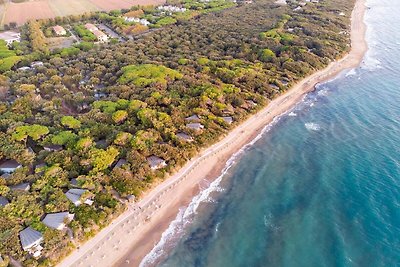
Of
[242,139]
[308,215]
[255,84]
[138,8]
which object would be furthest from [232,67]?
[138,8]

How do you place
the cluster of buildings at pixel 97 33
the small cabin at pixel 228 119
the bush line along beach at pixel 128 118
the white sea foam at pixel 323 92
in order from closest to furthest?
the bush line along beach at pixel 128 118 → the small cabin at pixel 228 119 → the white sea foam at pixel 323 92 → the cluster of buildings at pixel 97 33

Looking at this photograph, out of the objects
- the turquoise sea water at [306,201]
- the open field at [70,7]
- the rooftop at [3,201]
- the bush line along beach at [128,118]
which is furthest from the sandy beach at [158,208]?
the open field at [70,7]

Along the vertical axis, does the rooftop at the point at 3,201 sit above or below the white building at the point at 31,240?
above

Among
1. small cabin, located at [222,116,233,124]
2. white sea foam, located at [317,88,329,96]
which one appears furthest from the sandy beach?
white sea foam, located at [317,88,329,96]

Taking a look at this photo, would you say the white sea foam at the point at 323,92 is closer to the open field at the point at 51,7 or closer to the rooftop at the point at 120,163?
the rooftop at the point at 120,163

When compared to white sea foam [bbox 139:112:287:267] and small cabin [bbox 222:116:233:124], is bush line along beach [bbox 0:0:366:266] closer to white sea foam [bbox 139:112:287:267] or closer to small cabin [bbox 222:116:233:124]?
small cabin [bbox 222:116:233:124]

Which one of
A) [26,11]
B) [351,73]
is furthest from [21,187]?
[26,11]

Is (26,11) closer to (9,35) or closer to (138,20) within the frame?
(9,35)
